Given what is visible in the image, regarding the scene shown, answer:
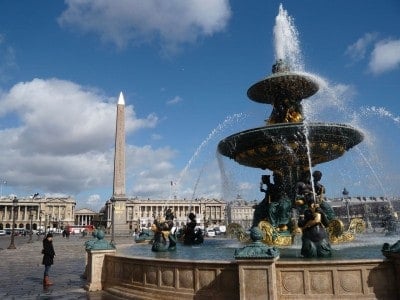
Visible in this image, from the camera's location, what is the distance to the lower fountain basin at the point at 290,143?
1211cm

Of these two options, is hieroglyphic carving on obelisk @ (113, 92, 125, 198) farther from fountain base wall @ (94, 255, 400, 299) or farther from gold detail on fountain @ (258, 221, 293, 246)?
fountain base wall @ (94, 255, 400, 299)

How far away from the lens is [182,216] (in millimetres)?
133500

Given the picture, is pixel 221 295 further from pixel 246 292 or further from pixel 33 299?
pixel 33 299

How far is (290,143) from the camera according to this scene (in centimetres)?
1251

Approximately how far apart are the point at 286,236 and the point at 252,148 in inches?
119

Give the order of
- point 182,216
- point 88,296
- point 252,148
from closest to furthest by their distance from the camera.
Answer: point 88,296 → point 252,148 → point 182,216

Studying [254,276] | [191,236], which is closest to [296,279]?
[254,276]

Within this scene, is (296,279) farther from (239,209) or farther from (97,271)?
(239,209)

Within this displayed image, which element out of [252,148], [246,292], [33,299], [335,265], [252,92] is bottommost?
[33,299]

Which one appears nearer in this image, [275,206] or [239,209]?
[275,206]

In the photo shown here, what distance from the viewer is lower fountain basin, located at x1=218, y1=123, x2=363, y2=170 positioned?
12109 millimetres

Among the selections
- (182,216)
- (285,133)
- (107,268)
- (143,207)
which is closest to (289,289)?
(107,268)

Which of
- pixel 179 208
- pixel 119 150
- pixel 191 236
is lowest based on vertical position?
pixel 191 236

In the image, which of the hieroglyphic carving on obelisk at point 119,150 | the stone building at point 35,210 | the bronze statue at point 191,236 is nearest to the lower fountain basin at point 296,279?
the bronze statue at point 191,236
